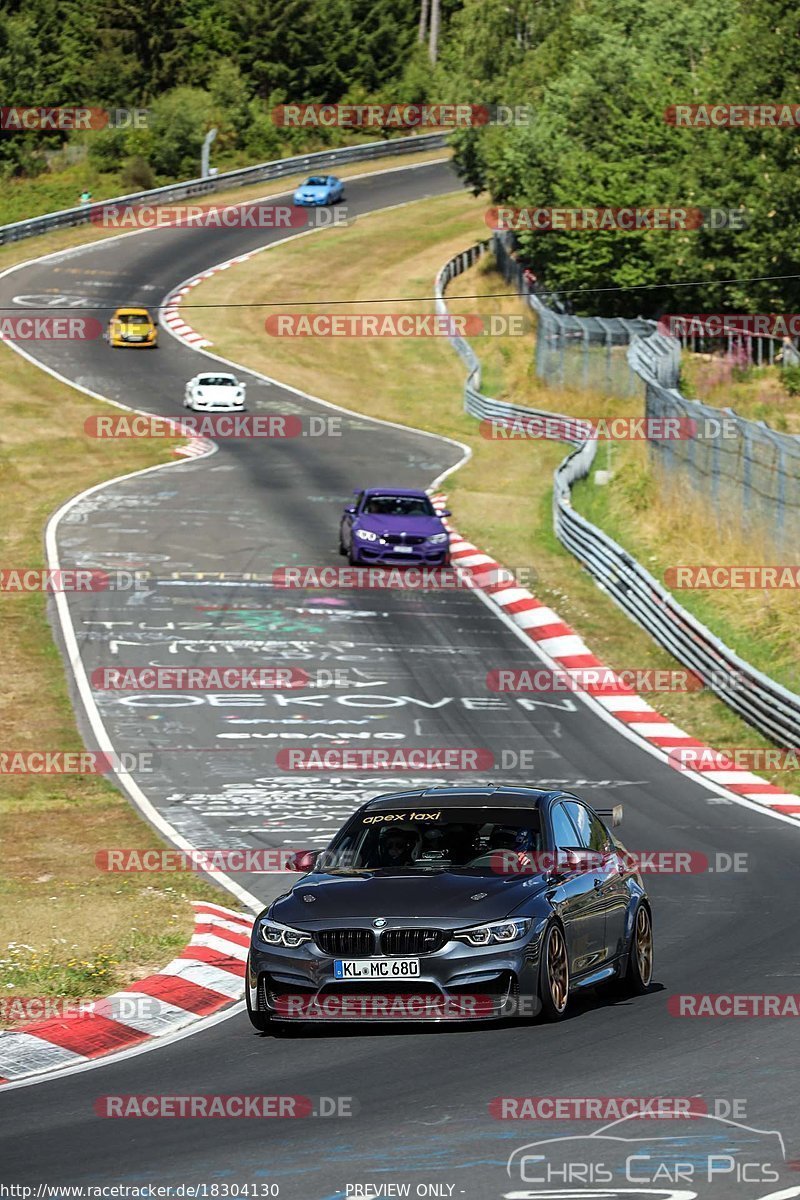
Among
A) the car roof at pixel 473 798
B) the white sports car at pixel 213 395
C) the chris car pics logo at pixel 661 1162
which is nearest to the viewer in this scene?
the chris car pics logo at pixel 661 1162

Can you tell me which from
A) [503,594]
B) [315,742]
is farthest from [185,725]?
[503,594]

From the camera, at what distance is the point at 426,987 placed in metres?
11.1

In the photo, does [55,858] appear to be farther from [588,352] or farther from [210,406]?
[588,352]

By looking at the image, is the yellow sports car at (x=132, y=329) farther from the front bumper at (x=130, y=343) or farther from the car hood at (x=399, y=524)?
the car hood at (x=399, y=524)

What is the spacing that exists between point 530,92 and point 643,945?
6313 cm

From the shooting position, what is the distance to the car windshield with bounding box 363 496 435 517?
3738 cm

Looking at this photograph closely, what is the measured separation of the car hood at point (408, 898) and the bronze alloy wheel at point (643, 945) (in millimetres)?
1403

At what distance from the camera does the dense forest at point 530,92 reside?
2083 inches

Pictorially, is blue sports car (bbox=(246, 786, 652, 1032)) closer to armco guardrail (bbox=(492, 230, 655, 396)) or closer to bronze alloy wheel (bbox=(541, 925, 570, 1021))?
bronze alloy wheel (bbox=(541, 925, 570, 1021))

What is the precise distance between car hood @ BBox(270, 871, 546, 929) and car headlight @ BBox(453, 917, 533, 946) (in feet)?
0.16

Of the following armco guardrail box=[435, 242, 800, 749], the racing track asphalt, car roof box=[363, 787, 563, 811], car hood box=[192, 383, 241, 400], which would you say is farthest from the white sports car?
car roof box=[363, 787, 563, 811]

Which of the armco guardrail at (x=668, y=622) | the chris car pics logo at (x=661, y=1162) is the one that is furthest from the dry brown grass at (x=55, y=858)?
the armco guardrail at (x=668, y=622)

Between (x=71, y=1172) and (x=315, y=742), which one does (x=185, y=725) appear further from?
(x=71, y=1172)

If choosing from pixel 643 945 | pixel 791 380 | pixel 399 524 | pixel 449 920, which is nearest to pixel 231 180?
pixel 791 380
